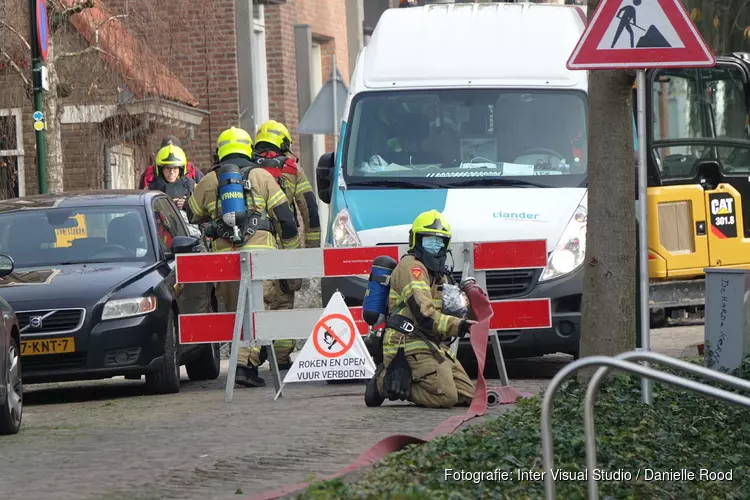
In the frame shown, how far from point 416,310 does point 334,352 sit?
55.5 inches

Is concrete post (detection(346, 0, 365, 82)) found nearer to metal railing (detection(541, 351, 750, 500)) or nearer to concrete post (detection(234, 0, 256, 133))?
concrete post (detection(234, 0, 256, 133))

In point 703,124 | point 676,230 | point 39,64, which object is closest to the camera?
point 676,230

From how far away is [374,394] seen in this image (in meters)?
11.3

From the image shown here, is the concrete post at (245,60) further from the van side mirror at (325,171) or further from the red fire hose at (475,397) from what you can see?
the red fire hose at (475,397)

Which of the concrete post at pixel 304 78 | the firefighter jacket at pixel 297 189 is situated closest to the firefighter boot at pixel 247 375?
the firefighter jacket at pixel 297 189

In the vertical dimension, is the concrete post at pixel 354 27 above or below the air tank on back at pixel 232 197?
above

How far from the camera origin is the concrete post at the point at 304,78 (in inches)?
1232

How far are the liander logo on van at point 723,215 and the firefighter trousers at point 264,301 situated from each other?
179 inches

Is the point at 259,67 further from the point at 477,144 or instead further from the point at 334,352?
the point at 334,352

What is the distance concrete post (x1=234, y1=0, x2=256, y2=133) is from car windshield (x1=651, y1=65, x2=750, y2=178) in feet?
40.2

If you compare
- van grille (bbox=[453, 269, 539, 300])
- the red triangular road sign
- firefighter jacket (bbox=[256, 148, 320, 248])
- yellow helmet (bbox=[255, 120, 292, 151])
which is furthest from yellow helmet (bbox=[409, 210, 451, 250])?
yellow helmet (bbox=[255, 120, 292, 151])

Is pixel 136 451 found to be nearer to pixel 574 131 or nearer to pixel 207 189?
pixel 207 189

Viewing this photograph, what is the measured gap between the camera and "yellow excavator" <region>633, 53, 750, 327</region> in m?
16.6

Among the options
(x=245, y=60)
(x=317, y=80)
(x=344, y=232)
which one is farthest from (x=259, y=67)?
(x=344, y=232)
